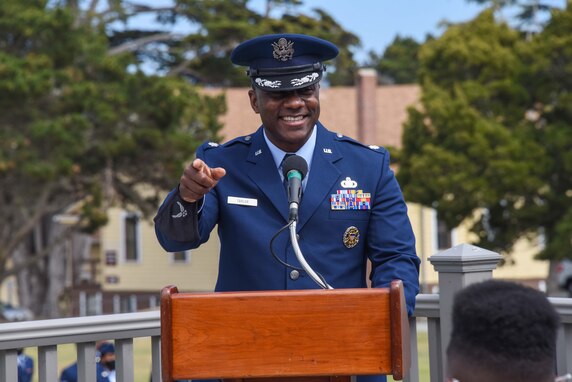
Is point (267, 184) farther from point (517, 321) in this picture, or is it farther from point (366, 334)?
point (517, 321)

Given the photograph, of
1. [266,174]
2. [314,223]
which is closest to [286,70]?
[266,174]

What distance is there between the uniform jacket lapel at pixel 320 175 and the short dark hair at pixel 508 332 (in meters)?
1.36

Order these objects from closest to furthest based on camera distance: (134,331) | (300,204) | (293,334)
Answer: (293,334) < (300,204) < (134,331)

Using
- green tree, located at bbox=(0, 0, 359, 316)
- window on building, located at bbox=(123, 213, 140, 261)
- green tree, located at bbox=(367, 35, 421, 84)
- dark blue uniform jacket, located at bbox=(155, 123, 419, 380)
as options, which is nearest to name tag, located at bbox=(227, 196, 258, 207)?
dark blue uniform jacket, located at bbox=(155, 123, 419, 380)

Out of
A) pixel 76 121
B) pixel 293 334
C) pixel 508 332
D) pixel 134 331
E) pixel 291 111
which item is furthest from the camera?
pixel 76 121

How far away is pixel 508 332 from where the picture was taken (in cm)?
231

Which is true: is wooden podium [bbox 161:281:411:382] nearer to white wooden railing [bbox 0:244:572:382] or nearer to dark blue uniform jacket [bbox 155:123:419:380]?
dark blue uniform jacket [bbox 155:123:419:380]

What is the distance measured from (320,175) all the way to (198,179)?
0.64m

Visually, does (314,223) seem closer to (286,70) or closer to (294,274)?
(294,274)

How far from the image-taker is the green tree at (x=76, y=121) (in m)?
26.5

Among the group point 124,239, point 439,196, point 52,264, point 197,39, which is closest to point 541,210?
point 439,196

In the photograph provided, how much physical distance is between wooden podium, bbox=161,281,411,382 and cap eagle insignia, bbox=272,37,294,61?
0.90 m

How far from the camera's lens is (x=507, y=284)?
2416 millimetres

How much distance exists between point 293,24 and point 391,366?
93.6 ft
